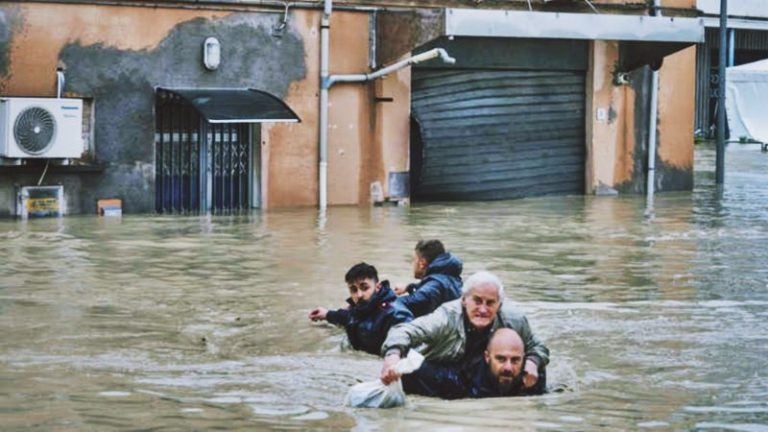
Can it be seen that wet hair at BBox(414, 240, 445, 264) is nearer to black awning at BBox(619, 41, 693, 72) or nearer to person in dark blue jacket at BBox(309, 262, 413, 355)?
person in dark blue jacket at BBox(309, 262, 413, 355)

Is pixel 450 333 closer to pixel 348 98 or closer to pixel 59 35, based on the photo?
pixel 59 35

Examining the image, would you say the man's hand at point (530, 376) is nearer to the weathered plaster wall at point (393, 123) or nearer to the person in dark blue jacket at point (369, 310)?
the person in dark blue jacket at point (369, 310)

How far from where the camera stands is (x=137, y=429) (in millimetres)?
9422

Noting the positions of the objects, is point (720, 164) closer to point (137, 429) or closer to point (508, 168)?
point (508, 168)

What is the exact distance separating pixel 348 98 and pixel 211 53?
2518 mm

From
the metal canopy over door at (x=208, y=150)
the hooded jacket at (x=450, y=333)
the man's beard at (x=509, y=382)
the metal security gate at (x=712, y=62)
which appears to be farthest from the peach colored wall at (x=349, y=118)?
the metal security gate at (x=712, y=62)

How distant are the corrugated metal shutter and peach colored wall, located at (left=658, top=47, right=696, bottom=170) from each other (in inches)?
59.8

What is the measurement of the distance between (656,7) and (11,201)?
37.9ft

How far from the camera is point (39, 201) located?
23.4 meters

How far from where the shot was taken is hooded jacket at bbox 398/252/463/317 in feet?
41.8

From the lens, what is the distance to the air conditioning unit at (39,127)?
22734 millimetres

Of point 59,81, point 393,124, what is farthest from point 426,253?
point 393,124

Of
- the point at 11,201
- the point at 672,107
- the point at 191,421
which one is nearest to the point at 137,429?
the point at 191,421

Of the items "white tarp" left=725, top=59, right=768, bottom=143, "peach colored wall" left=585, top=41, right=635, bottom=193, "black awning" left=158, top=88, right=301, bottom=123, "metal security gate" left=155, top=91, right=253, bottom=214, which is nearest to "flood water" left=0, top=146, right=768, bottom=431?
"metal security gate" left=155, top=91, right=253, bottom=214
